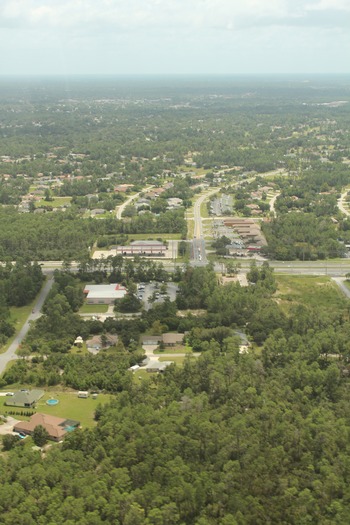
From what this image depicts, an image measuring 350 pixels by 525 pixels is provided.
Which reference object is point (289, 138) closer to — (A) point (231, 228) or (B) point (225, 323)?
(A) point (231, 228)

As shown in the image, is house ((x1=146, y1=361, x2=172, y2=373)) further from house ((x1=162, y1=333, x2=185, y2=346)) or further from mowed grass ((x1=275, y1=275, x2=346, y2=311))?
mowed grass ((x1=275, y1=275, x2=346, y2=311))

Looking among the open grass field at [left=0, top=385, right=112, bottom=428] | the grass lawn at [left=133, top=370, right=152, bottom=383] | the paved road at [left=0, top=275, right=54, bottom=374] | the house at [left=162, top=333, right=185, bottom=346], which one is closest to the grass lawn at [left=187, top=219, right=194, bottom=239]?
the paved road at [left=0, top=275, right=54, bottom=374]

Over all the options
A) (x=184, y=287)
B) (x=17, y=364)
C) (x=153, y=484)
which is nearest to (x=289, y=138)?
(x=184, y=287)

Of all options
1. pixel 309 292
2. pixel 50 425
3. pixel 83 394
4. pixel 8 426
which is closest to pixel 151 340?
pixel 83 394

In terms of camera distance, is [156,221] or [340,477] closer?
[340,477]

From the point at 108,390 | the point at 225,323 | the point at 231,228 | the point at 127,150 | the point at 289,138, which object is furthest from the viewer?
the point at 289,138

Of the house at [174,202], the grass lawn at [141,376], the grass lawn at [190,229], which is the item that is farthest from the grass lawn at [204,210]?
the grass lawn at [141,376]

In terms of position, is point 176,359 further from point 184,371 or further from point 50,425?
point 50,425
